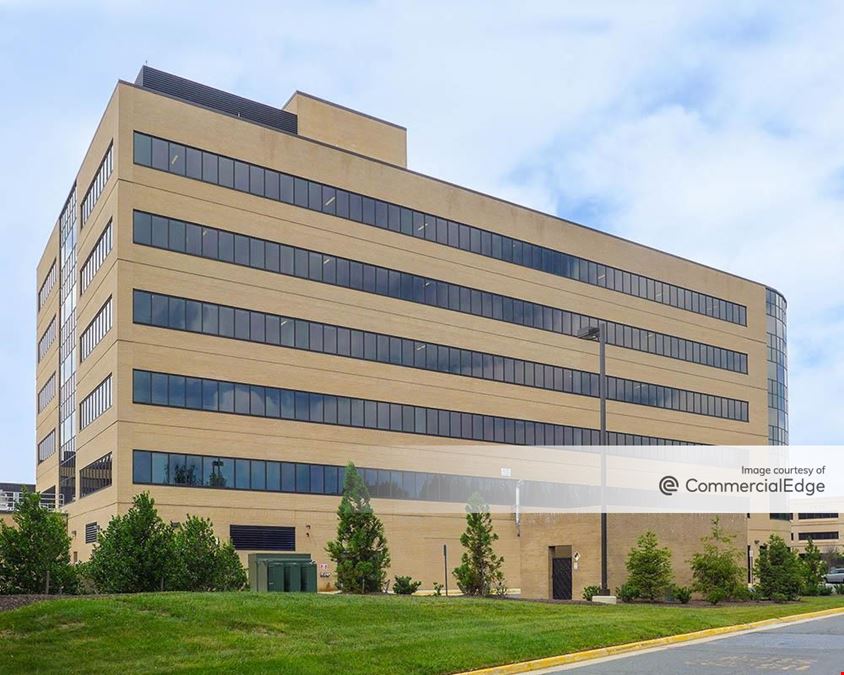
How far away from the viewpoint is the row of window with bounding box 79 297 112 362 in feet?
157

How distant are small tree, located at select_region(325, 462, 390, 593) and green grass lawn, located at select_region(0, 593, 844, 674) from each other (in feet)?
28.3

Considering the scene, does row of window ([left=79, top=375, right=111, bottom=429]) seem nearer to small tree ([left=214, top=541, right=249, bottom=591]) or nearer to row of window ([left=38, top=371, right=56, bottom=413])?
row of window ([left=38, top=371, right=56, bottom=413])

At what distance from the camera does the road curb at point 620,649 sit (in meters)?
18.2

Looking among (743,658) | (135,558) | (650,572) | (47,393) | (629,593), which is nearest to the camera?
(743,658)

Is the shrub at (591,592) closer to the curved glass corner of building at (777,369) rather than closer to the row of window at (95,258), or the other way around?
the row of window at (95,258)

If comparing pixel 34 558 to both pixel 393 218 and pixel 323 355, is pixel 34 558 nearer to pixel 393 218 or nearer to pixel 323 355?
pixel 323 355

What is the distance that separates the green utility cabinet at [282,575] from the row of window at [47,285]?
38200mm

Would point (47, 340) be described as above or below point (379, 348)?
above

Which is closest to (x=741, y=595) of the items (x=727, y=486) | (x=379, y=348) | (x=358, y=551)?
(x=358, y=551)

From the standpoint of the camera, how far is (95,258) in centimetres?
5125

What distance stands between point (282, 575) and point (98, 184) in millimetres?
25926

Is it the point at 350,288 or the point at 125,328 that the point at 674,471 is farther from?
the point at 125,328

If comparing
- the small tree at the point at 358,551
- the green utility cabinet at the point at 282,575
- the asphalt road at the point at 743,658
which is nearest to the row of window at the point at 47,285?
the small tree at the point at 358,551

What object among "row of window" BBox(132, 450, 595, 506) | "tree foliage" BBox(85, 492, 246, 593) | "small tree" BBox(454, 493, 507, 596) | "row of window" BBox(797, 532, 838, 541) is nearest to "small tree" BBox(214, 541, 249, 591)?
"tree foliage" BBox(85, 492, 246, 593)
